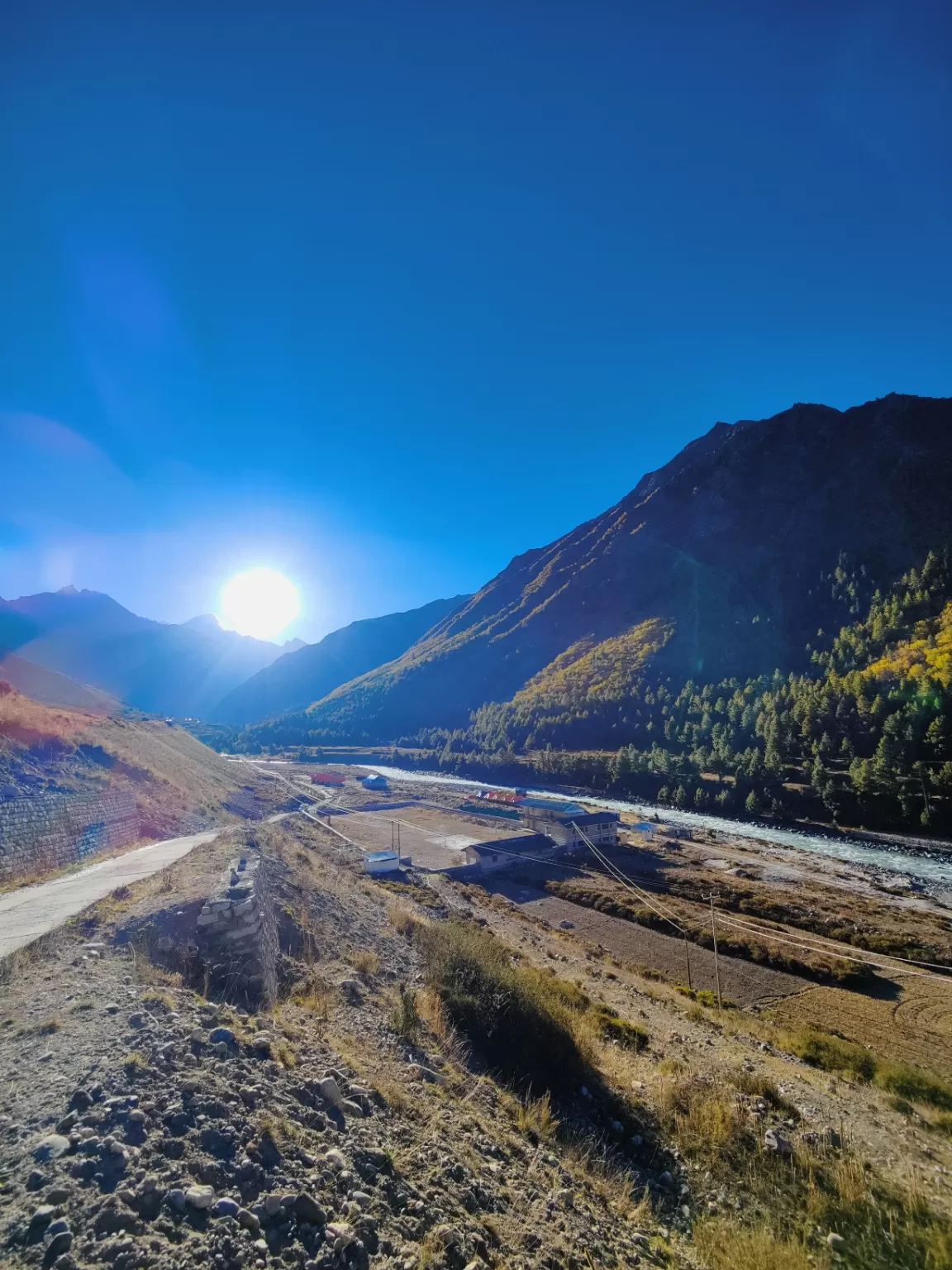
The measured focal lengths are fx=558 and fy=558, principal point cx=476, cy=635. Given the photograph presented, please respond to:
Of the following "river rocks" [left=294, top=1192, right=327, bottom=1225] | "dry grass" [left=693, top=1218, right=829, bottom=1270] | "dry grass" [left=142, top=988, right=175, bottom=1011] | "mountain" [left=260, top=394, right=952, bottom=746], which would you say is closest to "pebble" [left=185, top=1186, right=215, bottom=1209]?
"river rocks" [left=294, top=1192, right=327, bottom=1225]

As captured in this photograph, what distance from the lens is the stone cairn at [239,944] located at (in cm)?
948

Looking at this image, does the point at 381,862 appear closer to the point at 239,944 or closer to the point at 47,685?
the point at 239,944

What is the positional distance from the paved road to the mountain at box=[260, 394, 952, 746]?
99.3m

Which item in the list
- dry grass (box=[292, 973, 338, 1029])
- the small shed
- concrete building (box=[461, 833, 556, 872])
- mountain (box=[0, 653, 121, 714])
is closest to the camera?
dry grass (box=[292, 973, 338, 1029])

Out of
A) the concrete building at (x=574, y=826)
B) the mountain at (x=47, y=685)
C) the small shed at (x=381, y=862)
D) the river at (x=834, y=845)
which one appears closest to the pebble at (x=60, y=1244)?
the small shed at (x=381, y=862)

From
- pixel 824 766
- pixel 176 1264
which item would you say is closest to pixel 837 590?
pixel 824 766

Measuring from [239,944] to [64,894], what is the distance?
568cm

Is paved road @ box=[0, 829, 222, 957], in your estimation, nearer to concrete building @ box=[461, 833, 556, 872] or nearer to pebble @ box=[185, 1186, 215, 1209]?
pebble @ box=[185, 1186, 215, 1209]

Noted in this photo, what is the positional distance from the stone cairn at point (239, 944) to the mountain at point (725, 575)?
10300 cm

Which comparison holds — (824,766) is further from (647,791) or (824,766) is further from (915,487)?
(915,487)

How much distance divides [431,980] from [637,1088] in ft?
15.8

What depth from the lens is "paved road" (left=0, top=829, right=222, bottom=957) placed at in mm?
9906

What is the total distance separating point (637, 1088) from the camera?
11.1m

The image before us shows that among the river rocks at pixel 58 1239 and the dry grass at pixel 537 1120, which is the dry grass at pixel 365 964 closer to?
the dry grass at pixel 537 1120
